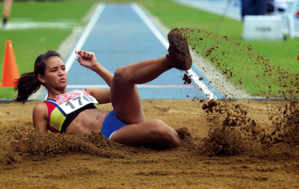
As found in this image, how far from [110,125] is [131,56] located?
6360mm

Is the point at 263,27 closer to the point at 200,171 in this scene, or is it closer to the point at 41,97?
the point at 41,97

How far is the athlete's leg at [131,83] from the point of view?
3240mm

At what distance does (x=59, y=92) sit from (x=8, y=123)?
1328mm

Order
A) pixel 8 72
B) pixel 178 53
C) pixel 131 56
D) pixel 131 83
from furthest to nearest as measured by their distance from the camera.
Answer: pixel 131 56
pixel 8 72
pixel 131 83
pixel 178 53

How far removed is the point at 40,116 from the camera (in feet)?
12.5

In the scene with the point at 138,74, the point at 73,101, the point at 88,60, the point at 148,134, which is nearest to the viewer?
the point at 138,74

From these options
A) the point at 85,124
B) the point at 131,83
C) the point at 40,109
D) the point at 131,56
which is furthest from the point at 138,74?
the point at 131,56

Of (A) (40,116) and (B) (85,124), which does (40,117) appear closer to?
(A) (40,116)

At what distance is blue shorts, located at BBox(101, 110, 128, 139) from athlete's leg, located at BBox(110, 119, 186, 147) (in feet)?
0.16

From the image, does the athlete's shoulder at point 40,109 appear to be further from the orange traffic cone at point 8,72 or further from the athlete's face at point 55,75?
the orange traffic cone at point 8,72

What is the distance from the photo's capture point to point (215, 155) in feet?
11.8

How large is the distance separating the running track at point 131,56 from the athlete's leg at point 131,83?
0.54 m

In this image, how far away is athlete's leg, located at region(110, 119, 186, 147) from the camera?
139 inches

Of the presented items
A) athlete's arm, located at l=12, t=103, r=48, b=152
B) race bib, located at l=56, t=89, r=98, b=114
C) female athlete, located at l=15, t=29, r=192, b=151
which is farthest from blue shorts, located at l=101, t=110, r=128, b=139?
athlete's arm, located at l=12, t=103, r=48, b=152
